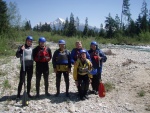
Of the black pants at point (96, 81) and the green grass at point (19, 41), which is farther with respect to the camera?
the green grass at point (19, 41)

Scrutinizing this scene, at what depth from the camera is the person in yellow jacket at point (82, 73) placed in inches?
274

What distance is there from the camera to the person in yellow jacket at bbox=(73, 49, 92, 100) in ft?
22.9

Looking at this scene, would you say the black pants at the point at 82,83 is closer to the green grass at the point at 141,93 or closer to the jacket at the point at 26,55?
the jacket at the point at 26,55

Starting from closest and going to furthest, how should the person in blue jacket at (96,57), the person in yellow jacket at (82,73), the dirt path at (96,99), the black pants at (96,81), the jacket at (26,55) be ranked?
the dirt path at (96,99), the jacket at (26,55), the person in yellow jacket at (82,73), the person in blue jacket at (96,57), the black pants at (96,81)

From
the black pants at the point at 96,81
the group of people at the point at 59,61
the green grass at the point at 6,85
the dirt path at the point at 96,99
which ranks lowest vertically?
the dirt path at the point at 96,99

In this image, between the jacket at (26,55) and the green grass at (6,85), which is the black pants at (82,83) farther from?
the green grass at (6,85)

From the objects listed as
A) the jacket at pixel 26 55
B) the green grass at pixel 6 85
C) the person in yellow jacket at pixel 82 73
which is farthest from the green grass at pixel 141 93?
the green grass at pixel 6 85

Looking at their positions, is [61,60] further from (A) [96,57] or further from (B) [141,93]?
(B) [141,93]

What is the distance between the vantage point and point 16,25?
26.5m

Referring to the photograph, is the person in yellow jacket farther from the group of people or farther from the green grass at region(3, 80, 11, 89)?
the green grass at region(3, 80, 11, 89)

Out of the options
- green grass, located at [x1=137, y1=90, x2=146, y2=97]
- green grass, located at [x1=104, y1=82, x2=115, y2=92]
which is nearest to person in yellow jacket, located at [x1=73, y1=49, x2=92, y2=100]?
green grass, located at [x1=104, y1=82, x2=115, y2=92]

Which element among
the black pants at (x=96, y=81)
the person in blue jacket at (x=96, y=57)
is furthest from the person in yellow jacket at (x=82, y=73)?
the black pants at (x=96, y=81)

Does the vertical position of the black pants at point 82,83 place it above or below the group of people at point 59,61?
below

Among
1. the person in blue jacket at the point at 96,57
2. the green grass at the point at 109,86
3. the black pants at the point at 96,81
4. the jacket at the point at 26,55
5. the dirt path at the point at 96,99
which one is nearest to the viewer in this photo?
the dirt path at the point at 96,99
